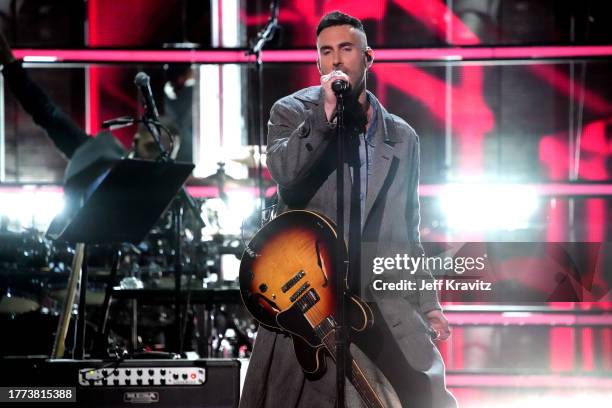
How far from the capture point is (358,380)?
2223 mm

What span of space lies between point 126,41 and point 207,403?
491 cm

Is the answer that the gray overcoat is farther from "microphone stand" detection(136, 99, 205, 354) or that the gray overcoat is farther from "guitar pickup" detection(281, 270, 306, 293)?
"microphone stand" detection(136, 99, 205, 354)

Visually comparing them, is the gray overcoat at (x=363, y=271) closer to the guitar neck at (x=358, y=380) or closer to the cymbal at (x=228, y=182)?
the guitar neck at (x=358, y=380)

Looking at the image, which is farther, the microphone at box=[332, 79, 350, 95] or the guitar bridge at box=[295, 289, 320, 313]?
the guitar bridge at box=[295, 289, 320, 313]

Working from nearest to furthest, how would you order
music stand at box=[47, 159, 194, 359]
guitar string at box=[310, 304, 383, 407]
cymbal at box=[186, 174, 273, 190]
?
guitar string at box=[310, 304, 383, 407]
music stand at box=[47, 159, 194, 359]
cymbal at box=[186, 174, 273, 190]

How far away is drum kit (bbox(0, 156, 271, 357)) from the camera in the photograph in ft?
16.6

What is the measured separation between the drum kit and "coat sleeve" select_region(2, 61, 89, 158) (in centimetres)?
80

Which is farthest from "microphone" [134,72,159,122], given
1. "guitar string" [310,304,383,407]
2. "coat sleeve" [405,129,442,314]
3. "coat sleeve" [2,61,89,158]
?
"guitar string" [310,304,383,407]

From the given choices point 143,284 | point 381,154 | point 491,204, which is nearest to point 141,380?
point 381,154

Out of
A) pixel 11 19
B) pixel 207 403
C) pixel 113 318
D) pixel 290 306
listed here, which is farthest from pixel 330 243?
pixel 11 19

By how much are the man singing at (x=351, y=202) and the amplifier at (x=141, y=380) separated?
841 millimetres

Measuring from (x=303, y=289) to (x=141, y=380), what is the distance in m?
1.18

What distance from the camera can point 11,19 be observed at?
732cm

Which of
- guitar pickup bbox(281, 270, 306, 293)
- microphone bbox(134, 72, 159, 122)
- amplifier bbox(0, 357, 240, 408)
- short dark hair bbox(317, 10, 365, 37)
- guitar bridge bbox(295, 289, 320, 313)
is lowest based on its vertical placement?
amplifier bbox(0, 357, 240, 408)
